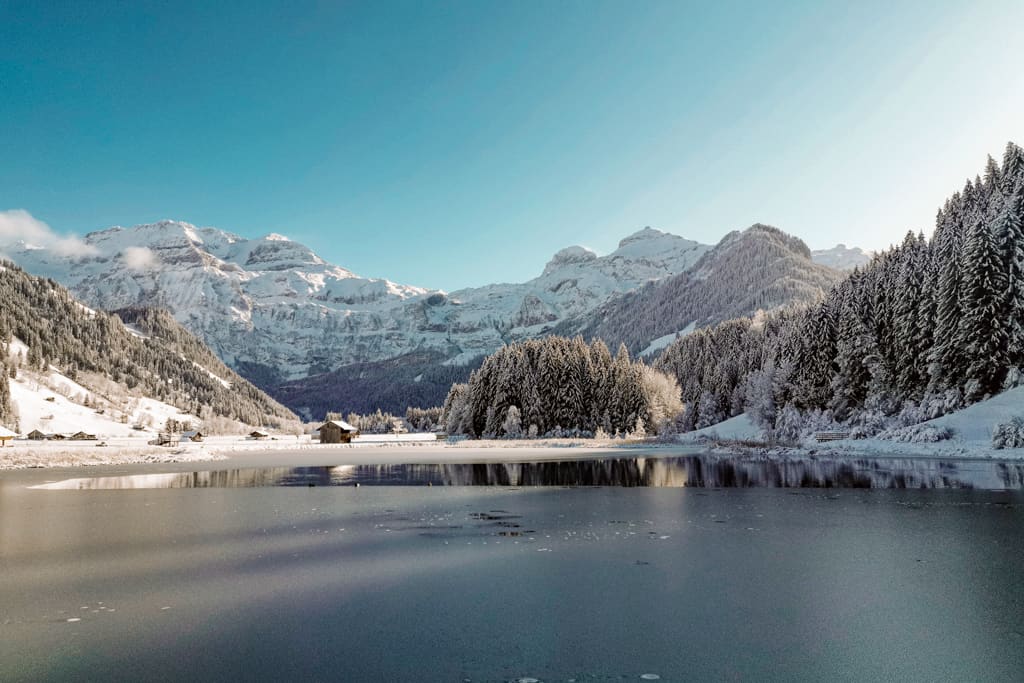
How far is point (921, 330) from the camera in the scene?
53594mm

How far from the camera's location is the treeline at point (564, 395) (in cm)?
9362

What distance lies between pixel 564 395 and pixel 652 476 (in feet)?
198

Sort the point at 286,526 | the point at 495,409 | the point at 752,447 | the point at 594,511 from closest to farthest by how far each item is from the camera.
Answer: the point at 286,526, the point at 594,511, the point at 752,447, the point at 495,409

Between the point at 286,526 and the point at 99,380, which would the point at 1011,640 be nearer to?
the point at 286,526

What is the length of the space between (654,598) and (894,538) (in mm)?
8448

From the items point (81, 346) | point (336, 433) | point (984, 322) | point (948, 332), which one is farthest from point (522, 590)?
point (81, 346)

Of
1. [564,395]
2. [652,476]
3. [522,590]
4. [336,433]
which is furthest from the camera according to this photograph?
[336,433]

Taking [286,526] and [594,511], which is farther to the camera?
[594,511]

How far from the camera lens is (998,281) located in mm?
47750

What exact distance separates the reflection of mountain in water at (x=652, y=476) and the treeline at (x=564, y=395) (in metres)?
48.7

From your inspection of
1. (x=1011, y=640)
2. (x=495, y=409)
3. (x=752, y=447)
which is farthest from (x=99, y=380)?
(x=1011, y=640)

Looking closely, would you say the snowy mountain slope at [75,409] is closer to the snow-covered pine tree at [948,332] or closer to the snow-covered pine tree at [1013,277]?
the snow-covered pine tree at [948,332]

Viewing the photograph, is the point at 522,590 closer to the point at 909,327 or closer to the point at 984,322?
the point at 984,322

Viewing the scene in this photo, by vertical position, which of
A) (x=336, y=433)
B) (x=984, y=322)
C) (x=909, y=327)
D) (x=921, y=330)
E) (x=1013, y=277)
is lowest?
(x=336, y=433)
